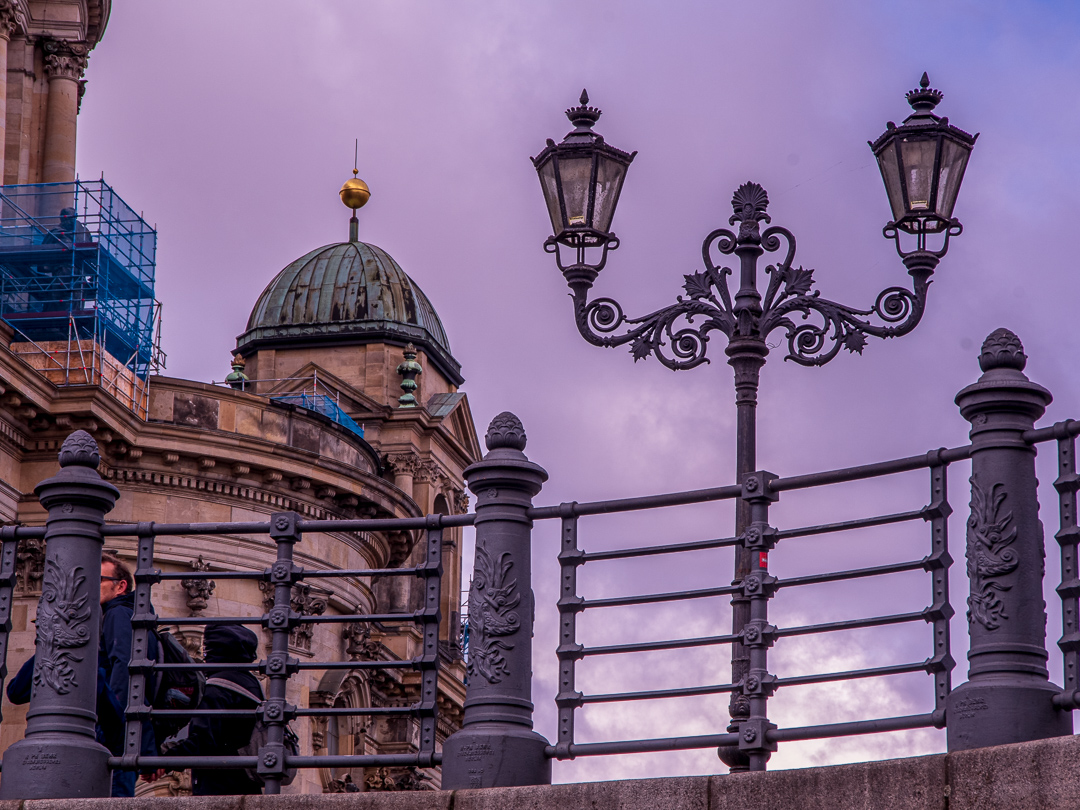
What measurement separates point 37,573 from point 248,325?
108 ft

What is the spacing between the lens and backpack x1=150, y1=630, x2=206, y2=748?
1081 cm

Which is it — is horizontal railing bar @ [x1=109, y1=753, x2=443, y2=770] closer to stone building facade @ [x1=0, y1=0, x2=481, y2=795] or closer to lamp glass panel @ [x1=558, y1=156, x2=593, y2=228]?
lamp glass panel @ [x1=558, y1=156, x2=593, y2=228]

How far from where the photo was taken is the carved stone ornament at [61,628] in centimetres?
1046

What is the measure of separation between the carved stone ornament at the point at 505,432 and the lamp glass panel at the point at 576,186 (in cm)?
587

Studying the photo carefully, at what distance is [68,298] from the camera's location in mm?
37656

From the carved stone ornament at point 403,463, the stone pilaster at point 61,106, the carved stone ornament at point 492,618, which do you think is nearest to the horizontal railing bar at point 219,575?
the carved stone ornament at point 492,618

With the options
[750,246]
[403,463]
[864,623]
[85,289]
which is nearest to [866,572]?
[864,623]

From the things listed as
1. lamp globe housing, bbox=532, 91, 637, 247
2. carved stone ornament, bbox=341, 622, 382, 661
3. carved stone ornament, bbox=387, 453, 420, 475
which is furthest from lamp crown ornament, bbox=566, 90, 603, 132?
carved stone ornament, bbox=387, 453, 420, 475

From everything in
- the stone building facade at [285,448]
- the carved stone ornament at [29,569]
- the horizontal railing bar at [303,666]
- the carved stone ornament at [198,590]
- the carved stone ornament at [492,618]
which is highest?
the stone building facade at [285,448]

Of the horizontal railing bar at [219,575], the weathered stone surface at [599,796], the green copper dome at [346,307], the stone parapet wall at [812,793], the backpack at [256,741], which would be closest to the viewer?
the stone parapet wall at [812,793]

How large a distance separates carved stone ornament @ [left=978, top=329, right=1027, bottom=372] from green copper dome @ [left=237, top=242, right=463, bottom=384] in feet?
176

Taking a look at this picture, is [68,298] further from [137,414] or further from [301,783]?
[301,783]

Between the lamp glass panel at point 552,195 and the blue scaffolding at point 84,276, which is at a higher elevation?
the blue scaffolding at point 84,276

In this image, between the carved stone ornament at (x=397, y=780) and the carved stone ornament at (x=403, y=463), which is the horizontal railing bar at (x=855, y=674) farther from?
the carved stone ornament at (x=403, y=463)
